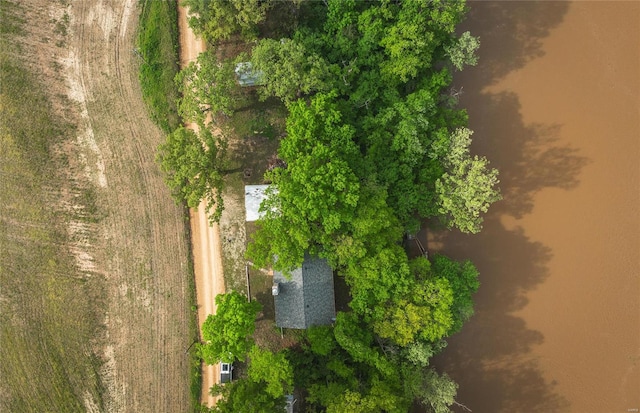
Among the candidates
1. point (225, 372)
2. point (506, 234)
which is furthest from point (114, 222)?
point (506, 234)

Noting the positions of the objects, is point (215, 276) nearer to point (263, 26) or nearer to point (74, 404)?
point (74, 404)

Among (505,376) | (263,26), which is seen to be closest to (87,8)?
(263,26)

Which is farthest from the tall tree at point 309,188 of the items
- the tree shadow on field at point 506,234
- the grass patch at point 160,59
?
the grass patch at point 160,59

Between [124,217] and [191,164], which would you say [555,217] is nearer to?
[191,164]

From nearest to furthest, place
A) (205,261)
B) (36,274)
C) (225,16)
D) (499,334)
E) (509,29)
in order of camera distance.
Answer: (225,16)
(36,274)
(205,261)
(499,334)
(509,29)

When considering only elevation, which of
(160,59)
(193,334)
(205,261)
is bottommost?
(193,334)

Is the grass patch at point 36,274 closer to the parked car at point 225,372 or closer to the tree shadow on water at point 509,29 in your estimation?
the parked car at point 225,372
